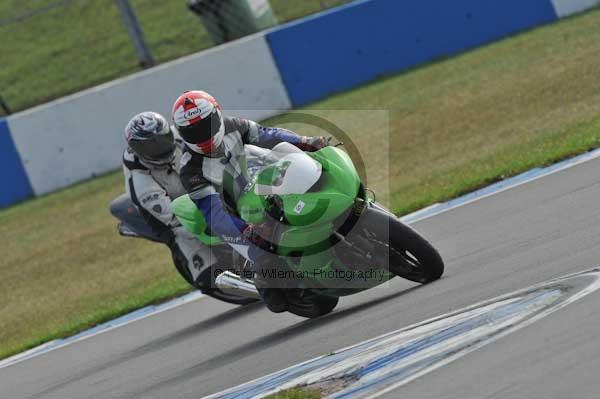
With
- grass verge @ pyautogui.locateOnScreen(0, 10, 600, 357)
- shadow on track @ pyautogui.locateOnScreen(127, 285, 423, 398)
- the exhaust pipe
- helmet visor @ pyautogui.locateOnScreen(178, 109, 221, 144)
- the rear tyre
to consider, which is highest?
helmet visor @ pyautogui.locateOnScreen(178, 109, 221, 144)

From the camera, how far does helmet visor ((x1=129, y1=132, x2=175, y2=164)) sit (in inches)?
348

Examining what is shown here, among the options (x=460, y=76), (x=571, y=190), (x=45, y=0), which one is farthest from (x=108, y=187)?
(x=571, y=190)

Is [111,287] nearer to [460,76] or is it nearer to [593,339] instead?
[460,76]

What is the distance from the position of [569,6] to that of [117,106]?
641cm

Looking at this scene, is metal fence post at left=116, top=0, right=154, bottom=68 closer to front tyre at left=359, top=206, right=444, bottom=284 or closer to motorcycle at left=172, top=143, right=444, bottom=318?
motorcycle at left=172, top=143, right=444, bottom=318

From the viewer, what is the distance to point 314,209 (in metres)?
6.56

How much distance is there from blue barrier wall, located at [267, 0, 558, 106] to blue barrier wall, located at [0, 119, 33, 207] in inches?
150

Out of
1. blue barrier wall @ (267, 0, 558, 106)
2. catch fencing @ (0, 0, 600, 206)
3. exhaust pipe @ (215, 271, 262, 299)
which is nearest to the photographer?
exhaust pipe @ (215, 271, 262, 299)

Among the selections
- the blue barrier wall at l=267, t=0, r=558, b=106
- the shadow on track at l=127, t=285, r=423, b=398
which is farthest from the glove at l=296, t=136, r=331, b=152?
the blue barrier wall at l=267, t=0, r=558, b=106

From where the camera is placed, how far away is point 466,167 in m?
11.4

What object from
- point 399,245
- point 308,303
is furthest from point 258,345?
point 399,245

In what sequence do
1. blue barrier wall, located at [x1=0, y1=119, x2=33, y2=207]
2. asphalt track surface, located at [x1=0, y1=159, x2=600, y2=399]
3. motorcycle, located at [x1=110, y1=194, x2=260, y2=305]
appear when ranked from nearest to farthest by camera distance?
asphalt track surface, located at [x1=0, y1=159, x2=600, y2=399], motorcycle, located at [x1=110, y1=194, x2=260, y2=305], blue barrier wall, located at [x1=0, y1=119, x2=33, y2=207]

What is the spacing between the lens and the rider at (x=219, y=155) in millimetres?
7211

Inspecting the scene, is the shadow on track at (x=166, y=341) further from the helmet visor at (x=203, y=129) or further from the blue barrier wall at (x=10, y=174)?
the blue barrier wall at (x=10, y=174)
